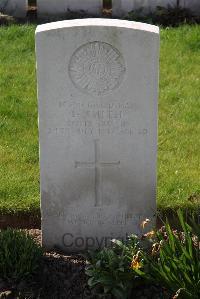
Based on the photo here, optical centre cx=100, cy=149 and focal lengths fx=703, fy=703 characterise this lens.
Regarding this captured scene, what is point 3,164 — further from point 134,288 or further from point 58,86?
point 134,288

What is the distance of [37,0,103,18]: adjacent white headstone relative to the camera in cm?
883

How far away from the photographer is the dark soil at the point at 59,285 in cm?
382

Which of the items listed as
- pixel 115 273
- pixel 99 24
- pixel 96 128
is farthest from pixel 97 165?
pixel 99 24

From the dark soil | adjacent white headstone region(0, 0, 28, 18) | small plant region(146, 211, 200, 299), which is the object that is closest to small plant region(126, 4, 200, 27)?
adjacent white headstone region(0, 0, 28, 18)

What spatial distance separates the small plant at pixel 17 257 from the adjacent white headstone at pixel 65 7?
533 cm

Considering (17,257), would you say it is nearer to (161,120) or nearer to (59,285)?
(59,285)

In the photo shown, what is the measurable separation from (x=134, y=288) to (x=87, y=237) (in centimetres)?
59

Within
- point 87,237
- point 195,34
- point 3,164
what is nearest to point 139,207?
point 87,237

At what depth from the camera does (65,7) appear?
8891 mm

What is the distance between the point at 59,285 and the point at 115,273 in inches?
16.3

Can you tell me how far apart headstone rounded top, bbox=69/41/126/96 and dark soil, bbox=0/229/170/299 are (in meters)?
1.02

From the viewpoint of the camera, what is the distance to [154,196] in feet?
14.0

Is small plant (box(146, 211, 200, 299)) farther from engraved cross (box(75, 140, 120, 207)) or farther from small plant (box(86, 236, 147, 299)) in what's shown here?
engraved cross (box(75, 140, 120, 207))

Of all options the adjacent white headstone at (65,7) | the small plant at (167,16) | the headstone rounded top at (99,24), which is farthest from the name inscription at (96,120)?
the adjacent white headstone at (65,7)
